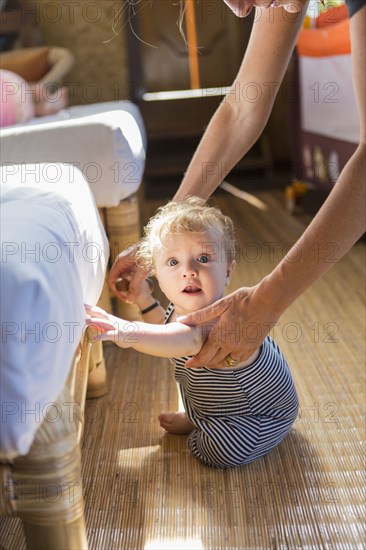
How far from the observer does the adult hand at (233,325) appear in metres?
1.04

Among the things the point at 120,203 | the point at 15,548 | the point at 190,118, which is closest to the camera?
the point at 15,548

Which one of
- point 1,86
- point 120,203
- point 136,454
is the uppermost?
point 1,86

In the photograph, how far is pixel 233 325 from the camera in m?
1.07

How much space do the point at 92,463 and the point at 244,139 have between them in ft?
→ 2.27

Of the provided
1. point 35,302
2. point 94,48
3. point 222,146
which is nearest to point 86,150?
point 222,146

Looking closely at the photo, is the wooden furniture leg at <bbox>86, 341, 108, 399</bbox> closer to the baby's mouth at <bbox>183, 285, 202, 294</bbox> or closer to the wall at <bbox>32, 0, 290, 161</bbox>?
the baby's mouth at <bbox>183, 285, 202, 294</bbox>

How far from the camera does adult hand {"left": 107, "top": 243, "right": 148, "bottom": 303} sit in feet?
4.39

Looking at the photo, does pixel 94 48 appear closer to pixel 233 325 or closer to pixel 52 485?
pixel 233 325

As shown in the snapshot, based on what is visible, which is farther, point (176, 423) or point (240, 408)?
point (176, 423)

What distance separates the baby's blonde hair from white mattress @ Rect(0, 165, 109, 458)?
0.67 feet

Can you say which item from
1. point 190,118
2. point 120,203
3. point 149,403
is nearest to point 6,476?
point 149,403

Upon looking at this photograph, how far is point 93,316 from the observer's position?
3.46 ft

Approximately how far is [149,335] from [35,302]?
39 centimetres

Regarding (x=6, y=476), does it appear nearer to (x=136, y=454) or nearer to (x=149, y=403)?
(x=136, y=454)
